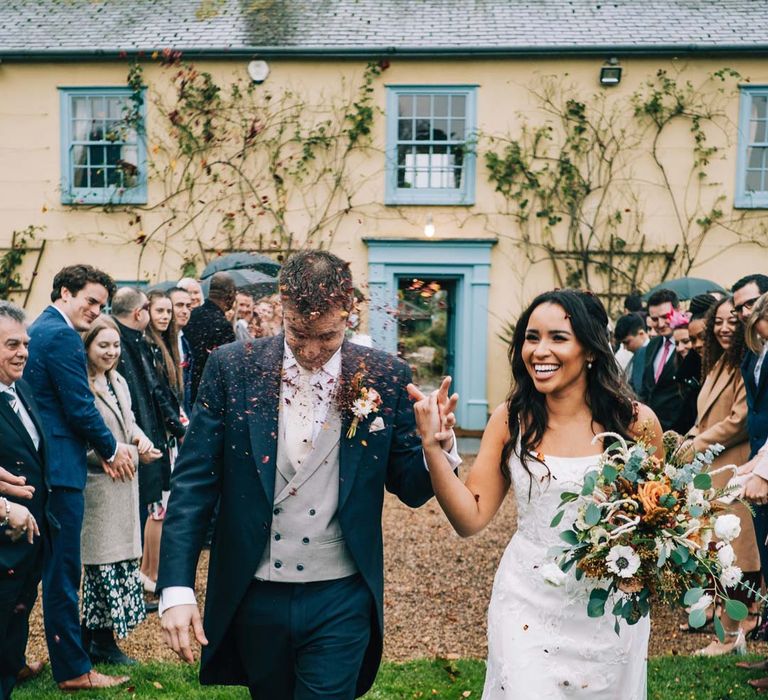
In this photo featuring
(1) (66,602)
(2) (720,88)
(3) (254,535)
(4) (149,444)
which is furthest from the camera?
(2) (720,88)

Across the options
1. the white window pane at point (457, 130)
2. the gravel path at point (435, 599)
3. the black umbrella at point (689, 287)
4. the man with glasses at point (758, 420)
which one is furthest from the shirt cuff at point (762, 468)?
the white window pane at point (457, 130)

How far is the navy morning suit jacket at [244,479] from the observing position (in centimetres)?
305

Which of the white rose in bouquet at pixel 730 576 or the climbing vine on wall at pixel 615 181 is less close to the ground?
the climbing vine on wall at pixel 615 181

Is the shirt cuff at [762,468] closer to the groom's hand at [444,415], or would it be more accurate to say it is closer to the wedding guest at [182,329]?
the groom's hand at [444,415]

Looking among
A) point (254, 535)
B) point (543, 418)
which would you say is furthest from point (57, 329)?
point (543, 418)

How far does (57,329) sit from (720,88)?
12206 millimetres

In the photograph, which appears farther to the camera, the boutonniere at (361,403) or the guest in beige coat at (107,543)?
the guest in beige coat at (107,543)

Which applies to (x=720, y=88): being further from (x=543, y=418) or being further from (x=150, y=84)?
(x=543, y=418)

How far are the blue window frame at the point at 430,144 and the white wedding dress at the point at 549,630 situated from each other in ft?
37.4

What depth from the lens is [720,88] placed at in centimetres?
1405

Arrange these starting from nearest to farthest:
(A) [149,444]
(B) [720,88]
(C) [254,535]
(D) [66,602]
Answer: (C) [254,535], (D) [66,602], (A) [149,444], (B) [720,88]

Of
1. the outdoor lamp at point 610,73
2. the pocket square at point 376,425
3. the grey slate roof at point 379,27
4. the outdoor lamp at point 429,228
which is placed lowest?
the pocket square at point 376,425

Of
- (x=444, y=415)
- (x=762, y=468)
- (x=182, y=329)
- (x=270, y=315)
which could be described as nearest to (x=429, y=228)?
(x=270, y=315)

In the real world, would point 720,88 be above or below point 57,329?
above
